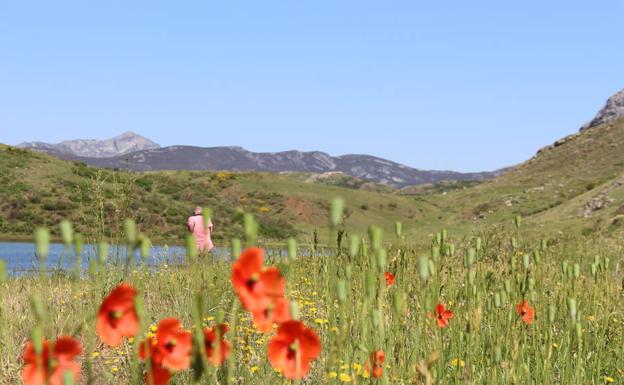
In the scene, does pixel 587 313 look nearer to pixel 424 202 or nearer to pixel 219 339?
pixel 219 339

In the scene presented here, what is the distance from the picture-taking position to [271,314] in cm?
143

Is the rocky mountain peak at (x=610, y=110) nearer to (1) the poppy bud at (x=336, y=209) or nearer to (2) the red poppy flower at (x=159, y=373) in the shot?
(1) the poppy bud at (x=336, y=209)

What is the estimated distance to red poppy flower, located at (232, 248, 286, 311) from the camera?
1382 mm

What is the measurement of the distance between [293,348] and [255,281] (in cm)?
21


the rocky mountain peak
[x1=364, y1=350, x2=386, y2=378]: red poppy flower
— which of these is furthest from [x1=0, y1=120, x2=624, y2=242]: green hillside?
the rocky mountain peak

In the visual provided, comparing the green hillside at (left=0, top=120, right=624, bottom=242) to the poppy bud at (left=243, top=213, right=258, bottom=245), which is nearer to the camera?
the poppy bud at (left=243, top=213, right=258, bottom=245)

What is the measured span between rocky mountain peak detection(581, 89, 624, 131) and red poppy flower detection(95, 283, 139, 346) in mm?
97591

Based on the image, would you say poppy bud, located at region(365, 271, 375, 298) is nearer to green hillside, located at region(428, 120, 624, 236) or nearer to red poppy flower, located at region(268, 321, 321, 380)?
red poppy flower, located at region(268, 321, 321, 380)

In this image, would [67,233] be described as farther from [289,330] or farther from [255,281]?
[289,330]

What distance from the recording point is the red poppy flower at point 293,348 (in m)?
1.48

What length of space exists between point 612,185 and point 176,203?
25383mm

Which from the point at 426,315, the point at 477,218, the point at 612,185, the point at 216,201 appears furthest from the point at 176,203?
the point at 426,315

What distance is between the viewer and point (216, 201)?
45094 mm

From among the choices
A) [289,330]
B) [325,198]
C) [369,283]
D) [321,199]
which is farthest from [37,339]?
[325,198]
